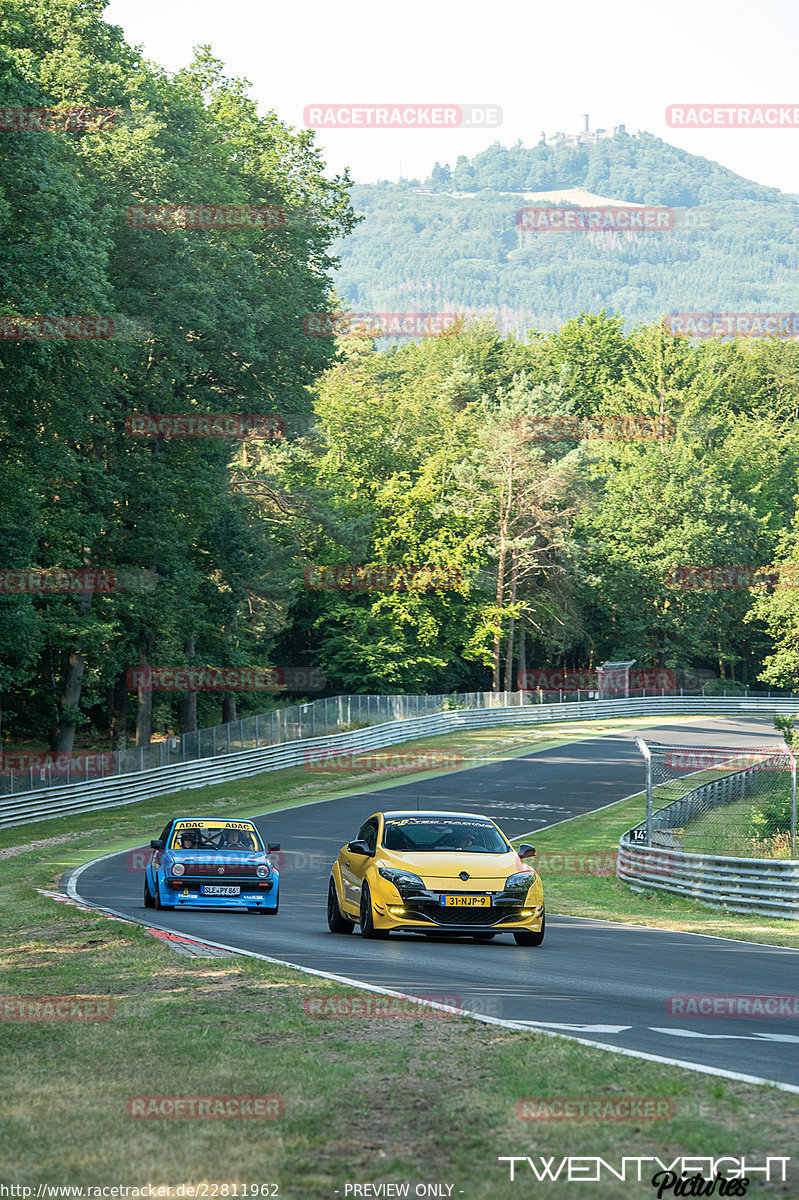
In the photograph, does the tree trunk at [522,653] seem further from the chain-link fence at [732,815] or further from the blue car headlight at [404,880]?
the blue car headlight at [404,880]

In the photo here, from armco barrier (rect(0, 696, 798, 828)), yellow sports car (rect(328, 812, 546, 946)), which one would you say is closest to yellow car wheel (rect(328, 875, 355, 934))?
yellow sports car (rect(328, 812, 546, 946))

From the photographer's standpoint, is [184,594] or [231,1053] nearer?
[231,1053]

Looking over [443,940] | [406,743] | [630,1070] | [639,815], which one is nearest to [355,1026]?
[630,1070]

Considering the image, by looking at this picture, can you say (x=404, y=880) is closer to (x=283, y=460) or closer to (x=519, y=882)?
(x=519, y=882)

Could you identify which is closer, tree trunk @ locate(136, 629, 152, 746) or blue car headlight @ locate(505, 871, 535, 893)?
blue car headlight @ locate(505, 871, 535, 893)

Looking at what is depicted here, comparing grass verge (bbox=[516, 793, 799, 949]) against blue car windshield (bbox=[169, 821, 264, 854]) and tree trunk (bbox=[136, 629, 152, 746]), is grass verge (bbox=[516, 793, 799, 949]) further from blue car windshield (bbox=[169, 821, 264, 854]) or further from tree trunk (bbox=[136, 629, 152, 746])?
tree trunk (bbox=[136, 629, 152, 746])

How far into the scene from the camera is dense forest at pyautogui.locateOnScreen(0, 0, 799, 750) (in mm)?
35031

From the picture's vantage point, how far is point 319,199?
50.5 meters

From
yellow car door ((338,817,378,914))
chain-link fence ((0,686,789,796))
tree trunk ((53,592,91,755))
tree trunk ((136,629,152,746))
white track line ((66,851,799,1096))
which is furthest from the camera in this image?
tree trunk ((136,629,152,746))

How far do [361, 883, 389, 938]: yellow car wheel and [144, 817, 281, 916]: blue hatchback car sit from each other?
4.09 meters

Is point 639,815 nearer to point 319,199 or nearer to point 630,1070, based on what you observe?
point 319,199

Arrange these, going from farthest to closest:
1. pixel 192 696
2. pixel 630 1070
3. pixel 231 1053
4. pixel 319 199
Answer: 1. pixel 192 696
2. pixel 319 199
3. pixel 231 1053
4. pixel 630 1070

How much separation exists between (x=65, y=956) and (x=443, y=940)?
15.3 ft

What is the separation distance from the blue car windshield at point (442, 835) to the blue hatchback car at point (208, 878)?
383 centimetres
